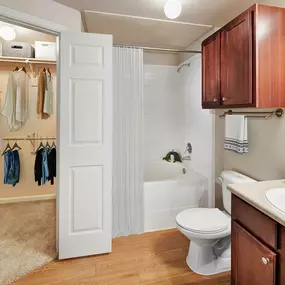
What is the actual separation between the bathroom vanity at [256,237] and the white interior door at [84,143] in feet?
3.90

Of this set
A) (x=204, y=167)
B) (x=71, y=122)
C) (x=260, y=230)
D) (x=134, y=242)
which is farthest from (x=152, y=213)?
(x=260, y=230)

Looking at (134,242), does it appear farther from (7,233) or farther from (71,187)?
(7,233)

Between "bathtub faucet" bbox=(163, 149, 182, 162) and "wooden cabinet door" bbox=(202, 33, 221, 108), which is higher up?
"wooden cabinet door" bbox=(202, 33, 221, 108)

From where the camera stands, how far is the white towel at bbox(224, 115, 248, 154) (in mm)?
2133

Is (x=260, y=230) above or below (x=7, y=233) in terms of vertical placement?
above

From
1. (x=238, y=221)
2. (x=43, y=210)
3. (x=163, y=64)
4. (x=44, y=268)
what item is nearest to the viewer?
(x=238, y=221)

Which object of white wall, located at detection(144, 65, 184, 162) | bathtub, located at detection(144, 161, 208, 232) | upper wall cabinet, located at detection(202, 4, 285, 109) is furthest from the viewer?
white wall, located at detection(144, 65, 184, 162)

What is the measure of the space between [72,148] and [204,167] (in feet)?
5.39

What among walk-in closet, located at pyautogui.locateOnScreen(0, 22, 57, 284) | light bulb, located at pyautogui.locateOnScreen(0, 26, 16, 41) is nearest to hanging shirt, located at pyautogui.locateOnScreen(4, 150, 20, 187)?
walk-in closet, located at pyautogui.locateOnScreen(0, 22, 57, 284)

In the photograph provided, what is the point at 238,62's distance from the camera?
174cm

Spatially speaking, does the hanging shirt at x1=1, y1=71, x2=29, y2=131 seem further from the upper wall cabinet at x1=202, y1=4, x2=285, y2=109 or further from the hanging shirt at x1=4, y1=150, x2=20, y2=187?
the upper wall cabinet at x1=202, y1=4, x2=285, y2=109

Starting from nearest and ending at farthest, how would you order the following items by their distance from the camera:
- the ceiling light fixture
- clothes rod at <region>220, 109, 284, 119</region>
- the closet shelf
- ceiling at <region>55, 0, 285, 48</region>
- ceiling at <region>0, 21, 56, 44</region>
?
the ceiling light fixture, clothes rod at <region>220, 109, 284, 119</region>, ceiling at <region>55, 0, 285, 48</region>, ceiling at <region>0, 21, 56, 44</region>, the closet shelf

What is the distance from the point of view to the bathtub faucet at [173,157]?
3.65 metres

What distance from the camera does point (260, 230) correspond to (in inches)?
48.5
